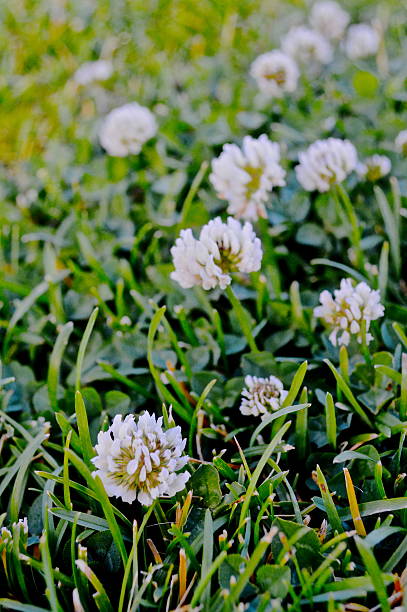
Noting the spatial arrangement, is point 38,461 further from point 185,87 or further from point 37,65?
point 37,65

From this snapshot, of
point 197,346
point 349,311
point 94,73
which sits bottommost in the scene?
point 197,346

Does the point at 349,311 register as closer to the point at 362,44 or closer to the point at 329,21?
the point at 362,44

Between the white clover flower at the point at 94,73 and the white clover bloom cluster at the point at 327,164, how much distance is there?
0.99 m

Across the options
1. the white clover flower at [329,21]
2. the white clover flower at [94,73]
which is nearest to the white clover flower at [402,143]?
the white clover flower at [329,21]

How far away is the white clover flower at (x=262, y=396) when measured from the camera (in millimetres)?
1070

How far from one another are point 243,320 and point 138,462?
369 millimetres

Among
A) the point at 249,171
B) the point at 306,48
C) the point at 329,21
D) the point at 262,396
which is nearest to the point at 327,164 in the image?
the point at 249,171

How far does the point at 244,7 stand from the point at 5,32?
0.91 metres

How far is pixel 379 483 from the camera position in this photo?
95 cm

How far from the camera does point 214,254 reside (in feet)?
3.45

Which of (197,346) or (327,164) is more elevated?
(327,164)

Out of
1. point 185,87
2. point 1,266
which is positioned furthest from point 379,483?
point 185,87

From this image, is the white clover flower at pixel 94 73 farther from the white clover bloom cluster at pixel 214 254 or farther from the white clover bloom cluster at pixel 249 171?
the white clover bloom cluster at pixel 214 254

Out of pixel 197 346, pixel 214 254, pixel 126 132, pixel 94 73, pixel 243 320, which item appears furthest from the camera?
pixel 94 73
